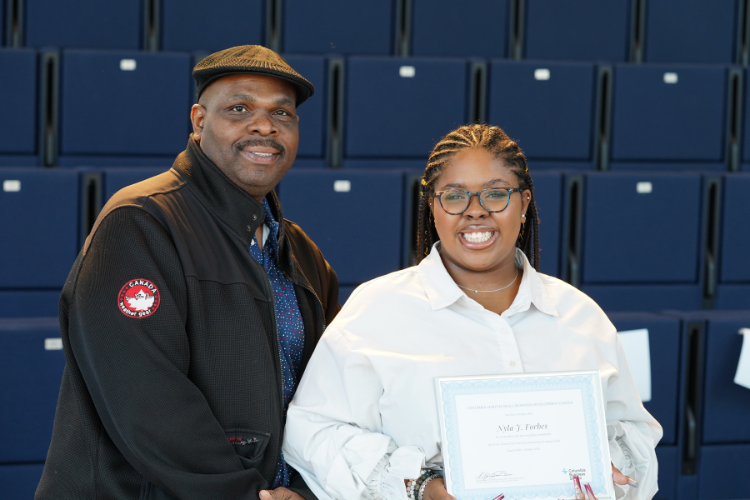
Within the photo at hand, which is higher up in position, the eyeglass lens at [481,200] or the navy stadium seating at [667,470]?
the eyeglass lens at [481,200]

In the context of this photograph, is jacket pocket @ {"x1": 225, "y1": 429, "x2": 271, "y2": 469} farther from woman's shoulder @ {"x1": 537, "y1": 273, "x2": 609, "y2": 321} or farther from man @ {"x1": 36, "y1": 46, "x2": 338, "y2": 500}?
woman's shoulder @ {"x1": 537, "y1": 273, "x2": 609, "y2": 321}

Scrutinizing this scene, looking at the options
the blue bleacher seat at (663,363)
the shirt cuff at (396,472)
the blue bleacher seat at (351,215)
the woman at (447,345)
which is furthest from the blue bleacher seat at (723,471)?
the shirt cuff at (396,472)

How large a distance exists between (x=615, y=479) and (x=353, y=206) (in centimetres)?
196

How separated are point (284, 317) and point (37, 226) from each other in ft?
5.64

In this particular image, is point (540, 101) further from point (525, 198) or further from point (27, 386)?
point (27, 386)

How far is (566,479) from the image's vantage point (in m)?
1.25

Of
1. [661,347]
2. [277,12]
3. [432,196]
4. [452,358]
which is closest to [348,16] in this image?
[277,12]

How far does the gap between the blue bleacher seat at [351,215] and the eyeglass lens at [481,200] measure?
5.47 ft

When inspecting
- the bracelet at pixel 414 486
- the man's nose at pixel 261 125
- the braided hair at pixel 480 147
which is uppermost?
the man's nose at pixel 261 125

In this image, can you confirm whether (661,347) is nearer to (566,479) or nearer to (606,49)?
(566,479)

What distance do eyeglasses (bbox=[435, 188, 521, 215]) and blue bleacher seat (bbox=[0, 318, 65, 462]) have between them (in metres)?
1.57

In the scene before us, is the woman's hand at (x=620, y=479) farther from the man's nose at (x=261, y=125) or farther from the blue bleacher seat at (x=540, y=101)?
the blue bleacher seat at (x=540, y=101)

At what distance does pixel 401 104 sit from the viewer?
3592mm

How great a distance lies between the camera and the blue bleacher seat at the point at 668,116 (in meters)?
3.74
